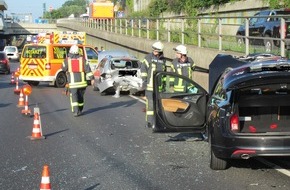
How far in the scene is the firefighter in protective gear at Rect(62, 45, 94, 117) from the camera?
13336mm

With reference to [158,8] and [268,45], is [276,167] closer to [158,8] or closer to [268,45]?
[268,45]

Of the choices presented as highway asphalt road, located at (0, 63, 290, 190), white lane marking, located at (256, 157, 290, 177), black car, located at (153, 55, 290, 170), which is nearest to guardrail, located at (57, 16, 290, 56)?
highway asphalt road, located at (0, 63, 290, 190)

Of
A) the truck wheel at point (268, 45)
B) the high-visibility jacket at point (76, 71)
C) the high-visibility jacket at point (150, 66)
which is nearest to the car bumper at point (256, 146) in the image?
the high-visibility jacket at point (150, 66)

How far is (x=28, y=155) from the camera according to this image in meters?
8.68

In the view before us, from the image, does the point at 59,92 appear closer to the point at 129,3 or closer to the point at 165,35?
Result: the point at 165,35

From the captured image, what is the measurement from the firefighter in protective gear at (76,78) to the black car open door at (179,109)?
5.03 m

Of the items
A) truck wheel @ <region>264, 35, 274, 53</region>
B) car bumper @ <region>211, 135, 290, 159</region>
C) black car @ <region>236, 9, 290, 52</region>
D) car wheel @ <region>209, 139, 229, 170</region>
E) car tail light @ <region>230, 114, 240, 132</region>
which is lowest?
car wheel @ <region>209, 139, 229, 170</region>

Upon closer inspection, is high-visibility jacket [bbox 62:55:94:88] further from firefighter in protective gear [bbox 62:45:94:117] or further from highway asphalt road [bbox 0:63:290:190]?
highway asphalt road [bbox 0:63:290:190]

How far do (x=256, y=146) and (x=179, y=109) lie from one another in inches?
82.6

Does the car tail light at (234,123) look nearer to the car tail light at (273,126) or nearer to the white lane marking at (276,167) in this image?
the car tail light at (273,126)

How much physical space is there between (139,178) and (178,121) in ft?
5.57

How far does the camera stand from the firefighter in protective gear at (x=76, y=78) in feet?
43.8

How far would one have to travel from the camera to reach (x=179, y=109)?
28.0ft

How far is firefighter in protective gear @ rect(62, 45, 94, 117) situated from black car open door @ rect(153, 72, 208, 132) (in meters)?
5.03
